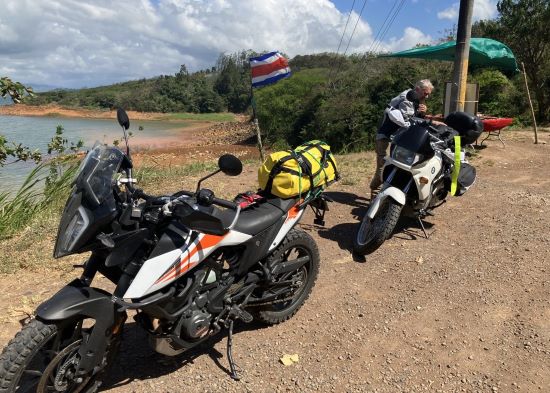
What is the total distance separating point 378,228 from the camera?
462cm

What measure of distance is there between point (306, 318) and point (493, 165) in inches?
243

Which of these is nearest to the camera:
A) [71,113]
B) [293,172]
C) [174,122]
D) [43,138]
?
[293,172]

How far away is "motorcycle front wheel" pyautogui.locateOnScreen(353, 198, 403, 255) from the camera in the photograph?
4.54 metres

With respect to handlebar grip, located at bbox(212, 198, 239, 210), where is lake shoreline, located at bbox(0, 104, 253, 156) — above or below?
below

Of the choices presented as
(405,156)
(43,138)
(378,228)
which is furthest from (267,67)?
(43,138)

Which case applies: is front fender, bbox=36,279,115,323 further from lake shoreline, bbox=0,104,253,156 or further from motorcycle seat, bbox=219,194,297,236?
lake shoreline, bbox=0,104,253,156

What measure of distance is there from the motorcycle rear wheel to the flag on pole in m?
5.69

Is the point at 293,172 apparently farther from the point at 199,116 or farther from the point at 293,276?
the point at 199,116

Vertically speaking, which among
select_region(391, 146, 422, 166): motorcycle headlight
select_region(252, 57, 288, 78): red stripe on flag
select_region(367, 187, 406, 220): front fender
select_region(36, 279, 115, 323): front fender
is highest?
select_region(252, 57, 288, 78): red stripe on flag

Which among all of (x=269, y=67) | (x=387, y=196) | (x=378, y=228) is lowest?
(x=378, y=228)

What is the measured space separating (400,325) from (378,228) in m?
1.27

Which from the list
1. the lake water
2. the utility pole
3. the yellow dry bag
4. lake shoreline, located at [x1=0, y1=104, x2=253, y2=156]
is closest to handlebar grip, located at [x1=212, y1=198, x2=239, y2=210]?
the yellow dry bag

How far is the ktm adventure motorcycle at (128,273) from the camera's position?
2.29 meters

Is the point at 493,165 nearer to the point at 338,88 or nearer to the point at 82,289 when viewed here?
the point at 82,289
